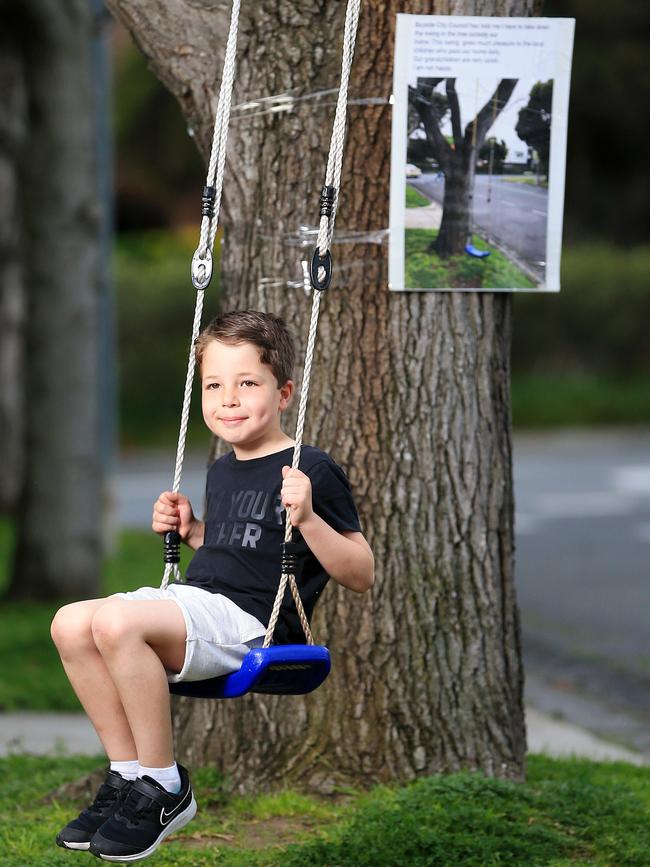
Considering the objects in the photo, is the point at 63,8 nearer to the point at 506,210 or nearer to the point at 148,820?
the point at 506,210

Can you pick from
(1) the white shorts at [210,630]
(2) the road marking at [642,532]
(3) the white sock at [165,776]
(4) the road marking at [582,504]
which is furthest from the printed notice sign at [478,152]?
(4) the road marking at [582,504]

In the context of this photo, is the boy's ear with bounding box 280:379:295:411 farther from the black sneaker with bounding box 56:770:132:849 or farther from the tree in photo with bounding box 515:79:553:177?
the tree in photo with bounding box 515:79:553:177

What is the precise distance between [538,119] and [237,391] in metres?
1.50

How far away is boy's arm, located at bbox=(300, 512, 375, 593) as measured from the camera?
3.51 meters

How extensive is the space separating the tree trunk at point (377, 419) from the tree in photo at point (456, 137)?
156 millimetres

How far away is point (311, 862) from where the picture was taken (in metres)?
4.18

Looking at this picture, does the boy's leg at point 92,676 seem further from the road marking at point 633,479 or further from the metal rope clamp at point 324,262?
the road marking at point 633,479

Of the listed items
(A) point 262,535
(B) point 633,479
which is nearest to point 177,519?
(A) point 262,535

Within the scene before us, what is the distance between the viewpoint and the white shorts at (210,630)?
344 cm

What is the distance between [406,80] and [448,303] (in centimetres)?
69

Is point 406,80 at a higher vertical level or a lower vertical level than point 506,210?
higher

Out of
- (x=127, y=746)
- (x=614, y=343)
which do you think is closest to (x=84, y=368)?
(x=127, y=746)

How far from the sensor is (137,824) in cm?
339

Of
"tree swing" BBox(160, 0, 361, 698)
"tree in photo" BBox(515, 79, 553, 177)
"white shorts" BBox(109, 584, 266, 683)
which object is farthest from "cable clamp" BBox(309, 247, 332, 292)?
"tree in photo" BBox(515, 79, 553, 177)
